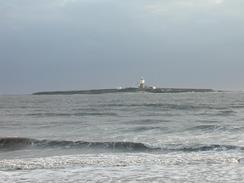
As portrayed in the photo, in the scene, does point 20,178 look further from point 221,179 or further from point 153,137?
point 153,137

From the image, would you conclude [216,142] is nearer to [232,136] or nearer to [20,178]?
[232,136]

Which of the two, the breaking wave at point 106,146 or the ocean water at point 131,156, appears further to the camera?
the breaking wave at point 106,146

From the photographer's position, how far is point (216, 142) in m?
21.4

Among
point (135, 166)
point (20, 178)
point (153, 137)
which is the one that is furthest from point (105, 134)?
point (20, 178)

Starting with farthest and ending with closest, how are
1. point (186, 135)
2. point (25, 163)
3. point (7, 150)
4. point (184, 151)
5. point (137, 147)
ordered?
point (186, 135) < point (7, 150) < point (137, 147) < point (184, 151) < point (25, 163)

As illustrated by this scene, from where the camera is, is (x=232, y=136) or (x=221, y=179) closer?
(x=221, y=179)

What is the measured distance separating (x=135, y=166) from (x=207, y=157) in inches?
132

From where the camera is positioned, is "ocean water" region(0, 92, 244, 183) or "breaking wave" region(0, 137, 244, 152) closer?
"ocean water" region(0, 92, 244, 183)

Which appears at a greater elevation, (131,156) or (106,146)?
(131,156)

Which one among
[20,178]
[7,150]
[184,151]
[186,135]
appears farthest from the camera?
[186,135]

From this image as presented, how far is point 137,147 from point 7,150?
5.97 meters

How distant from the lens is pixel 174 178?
37.9ft

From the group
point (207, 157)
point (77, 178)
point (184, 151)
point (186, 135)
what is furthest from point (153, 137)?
point (77, 178)

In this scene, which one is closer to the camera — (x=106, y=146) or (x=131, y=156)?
(x=131, y=156)
